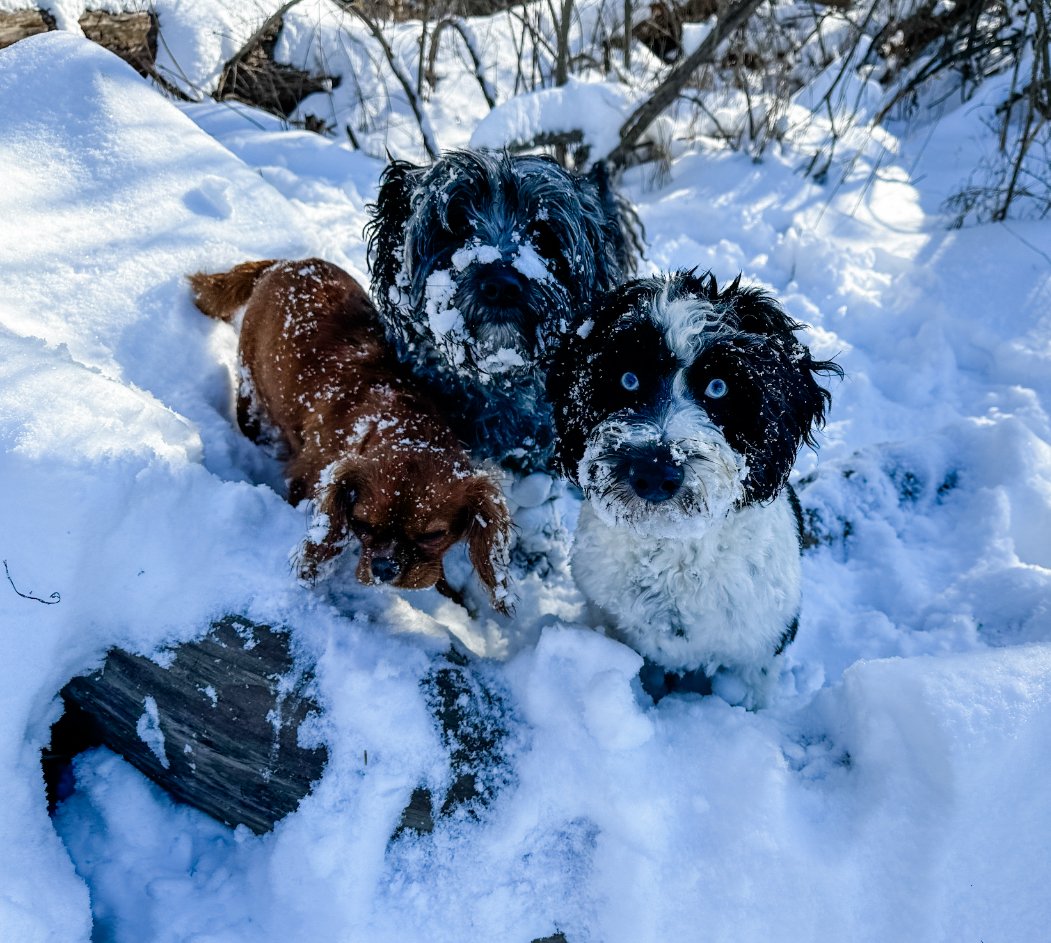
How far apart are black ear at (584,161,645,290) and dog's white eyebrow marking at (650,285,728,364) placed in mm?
1036

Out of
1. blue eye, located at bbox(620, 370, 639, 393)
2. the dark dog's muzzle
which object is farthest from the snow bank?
the dark dog's muzzle

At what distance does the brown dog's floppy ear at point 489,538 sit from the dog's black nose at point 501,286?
0.66 metres

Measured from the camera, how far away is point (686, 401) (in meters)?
2.14

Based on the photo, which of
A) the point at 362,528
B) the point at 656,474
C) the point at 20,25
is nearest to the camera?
the point at 656,474

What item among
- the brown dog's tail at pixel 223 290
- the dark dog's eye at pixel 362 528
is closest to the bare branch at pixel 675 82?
the brown dog's tail at pixel 223 290

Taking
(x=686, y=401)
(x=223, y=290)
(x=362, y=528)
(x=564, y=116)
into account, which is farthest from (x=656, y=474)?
(x=564, y=116)

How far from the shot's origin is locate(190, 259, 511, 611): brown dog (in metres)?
2.58

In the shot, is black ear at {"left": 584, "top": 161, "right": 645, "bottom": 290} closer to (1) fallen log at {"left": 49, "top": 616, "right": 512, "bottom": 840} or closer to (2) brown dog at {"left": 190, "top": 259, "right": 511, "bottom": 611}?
(2) brown dog at {"left": 190, "top": 259, "right": 511, "bottom": 611}

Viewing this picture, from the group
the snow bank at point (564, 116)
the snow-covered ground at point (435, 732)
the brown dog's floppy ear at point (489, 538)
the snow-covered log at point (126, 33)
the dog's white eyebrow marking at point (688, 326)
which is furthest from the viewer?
the snow-covered log at point (126, 33)

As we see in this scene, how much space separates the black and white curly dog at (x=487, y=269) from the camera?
276 centimetres

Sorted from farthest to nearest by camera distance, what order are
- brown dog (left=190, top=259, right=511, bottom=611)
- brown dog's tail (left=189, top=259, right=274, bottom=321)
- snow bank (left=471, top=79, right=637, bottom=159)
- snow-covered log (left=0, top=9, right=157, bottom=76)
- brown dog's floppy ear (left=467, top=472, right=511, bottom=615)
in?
snow-covered log (left=0, top=9, right=157, bottom=76), snow bank (left=471, top=79, right=637, bottom=159), brown dog's tail (left=189, top=259, right=274, bottom=321), brown dog's floppy ear (left=467, top=472, right=511, bottom=615), brown dog (left=190, top=259, right=511, bottom=611)

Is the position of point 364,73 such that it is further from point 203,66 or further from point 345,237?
point 345,237

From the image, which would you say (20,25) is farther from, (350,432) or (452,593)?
(452,593)

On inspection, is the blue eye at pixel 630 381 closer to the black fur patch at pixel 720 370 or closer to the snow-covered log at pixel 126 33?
the black fur patch at pixel 720 370
